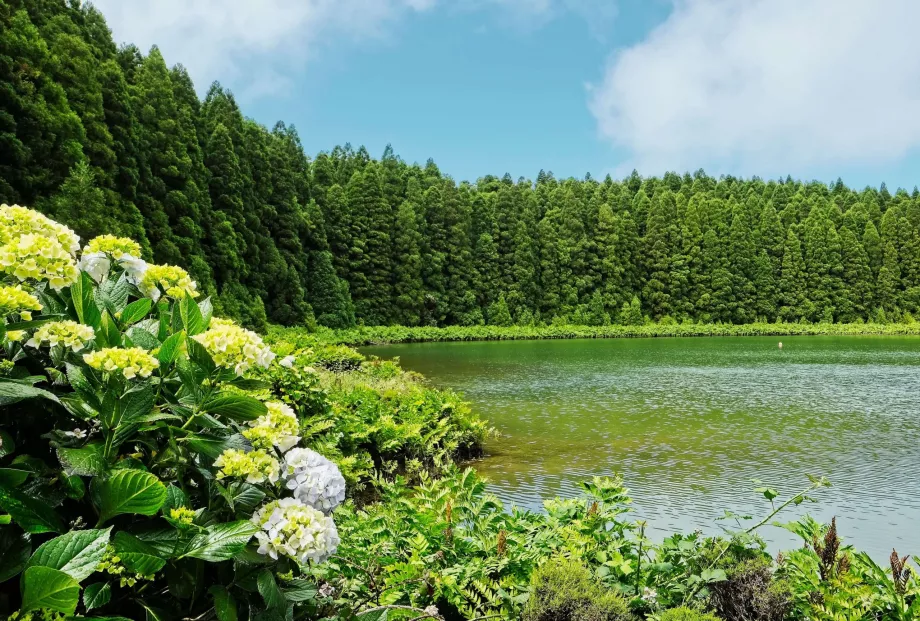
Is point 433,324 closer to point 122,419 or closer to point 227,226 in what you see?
point 227,226

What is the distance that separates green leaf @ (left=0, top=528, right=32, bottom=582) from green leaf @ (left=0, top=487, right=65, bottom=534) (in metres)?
0.03

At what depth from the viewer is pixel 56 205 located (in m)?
14.8

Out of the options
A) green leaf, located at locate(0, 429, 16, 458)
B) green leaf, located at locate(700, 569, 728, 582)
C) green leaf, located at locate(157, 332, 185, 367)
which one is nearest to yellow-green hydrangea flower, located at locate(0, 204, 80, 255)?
green leaf, located at locate(157, 332, 185, 367)

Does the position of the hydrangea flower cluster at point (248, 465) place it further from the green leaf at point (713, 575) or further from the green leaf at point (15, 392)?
the green leaf at point (713, 575)

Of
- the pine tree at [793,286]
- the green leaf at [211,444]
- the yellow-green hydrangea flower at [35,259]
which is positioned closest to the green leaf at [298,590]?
the green leaf at [211,444]

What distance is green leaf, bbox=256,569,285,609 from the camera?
1415 millimetres

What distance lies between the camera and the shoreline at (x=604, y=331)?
36.6m

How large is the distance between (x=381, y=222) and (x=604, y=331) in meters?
16.0

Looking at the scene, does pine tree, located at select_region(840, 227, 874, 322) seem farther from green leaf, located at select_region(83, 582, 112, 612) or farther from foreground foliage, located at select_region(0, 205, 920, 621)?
green leaf, located at select_region(83, 582, 112, 612)

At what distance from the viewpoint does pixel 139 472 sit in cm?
132

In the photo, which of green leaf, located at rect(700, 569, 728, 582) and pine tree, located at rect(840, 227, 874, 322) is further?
pine tree, located at rect(840, 227, 874, 322)

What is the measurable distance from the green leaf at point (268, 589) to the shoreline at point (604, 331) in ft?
106

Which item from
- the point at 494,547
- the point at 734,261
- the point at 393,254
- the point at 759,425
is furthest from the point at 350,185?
the point at 494,547

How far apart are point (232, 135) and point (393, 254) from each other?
1420 cm
